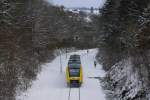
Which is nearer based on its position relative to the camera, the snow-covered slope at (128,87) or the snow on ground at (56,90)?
the snow-covered slope at (128,87)

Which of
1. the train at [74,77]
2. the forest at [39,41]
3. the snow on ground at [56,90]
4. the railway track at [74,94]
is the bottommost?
the railway track at [74,94]

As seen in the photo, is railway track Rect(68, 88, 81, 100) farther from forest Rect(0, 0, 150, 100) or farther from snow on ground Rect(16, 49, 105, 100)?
forest Rect(0, 0, 150, 100)

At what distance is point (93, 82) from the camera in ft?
131

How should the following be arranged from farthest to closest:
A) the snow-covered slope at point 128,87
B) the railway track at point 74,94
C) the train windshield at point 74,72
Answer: the train windshield at point 74,72, the railway track at point 74,94, the snow-covered slope at point 128,87

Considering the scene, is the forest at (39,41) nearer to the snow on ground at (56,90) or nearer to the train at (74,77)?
the snow on ground at (56,90)

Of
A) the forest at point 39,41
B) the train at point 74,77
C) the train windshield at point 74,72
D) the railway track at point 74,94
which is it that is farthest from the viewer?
the train windshield at point 74,72

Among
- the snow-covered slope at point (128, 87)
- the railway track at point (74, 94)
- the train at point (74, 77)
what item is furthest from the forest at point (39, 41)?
the railway track at point (74, 94)

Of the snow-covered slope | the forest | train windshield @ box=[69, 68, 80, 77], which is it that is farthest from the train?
the forest

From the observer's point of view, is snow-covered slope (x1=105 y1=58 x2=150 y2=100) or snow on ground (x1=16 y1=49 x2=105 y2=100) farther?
snow on ground (x1=16 y1=49 x2=105 y2=100)

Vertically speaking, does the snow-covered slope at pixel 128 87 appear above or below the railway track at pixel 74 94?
above

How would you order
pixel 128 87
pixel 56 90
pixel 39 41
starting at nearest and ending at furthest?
1. pixel 128 87
2. pixel 56 90
3. pixel 39 41

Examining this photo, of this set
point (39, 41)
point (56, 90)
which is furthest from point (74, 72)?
point (39, 41)

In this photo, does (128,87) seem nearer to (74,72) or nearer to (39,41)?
(74,72)

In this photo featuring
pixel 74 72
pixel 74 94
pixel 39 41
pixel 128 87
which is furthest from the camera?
pixel 39 41
